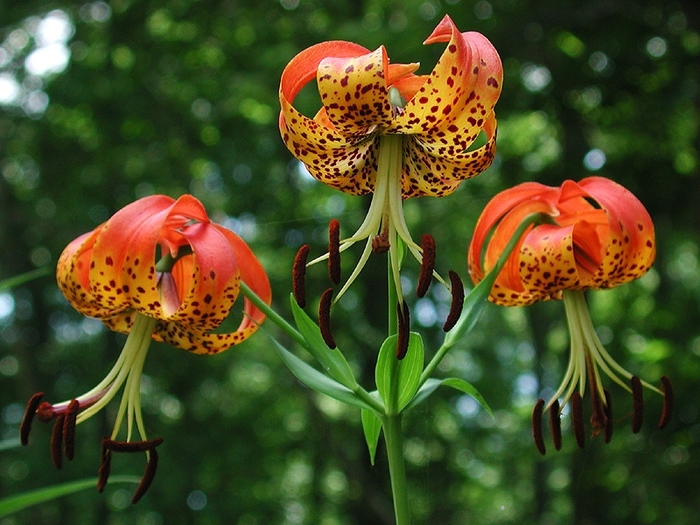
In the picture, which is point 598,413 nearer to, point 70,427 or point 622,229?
point 622,229

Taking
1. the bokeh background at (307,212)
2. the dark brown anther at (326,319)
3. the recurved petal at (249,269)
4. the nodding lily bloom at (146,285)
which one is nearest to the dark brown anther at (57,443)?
the nodding lily bloom at (146,285)

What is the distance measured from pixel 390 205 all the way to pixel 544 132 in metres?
3.66

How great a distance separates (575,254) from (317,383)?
42cm

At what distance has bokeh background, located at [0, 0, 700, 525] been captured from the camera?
3410 mm

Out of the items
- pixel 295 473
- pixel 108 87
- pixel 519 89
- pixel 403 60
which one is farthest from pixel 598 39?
pixel 295 473

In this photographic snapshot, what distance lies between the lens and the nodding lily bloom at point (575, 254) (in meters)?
1.06

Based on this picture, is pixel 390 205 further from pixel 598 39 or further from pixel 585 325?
pixel 598 39

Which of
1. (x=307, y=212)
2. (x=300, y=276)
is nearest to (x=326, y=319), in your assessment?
(x=300, y=276)

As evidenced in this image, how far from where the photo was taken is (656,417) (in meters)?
3.14

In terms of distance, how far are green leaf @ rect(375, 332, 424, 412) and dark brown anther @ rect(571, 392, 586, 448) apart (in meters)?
0.23

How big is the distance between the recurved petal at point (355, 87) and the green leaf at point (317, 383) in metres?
0.28

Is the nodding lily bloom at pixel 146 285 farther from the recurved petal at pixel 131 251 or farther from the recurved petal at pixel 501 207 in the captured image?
the recurved petal at pixel 501 207

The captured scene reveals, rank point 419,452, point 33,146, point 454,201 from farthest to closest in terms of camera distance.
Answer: point 33,146 → point 454,201 → point 419,452

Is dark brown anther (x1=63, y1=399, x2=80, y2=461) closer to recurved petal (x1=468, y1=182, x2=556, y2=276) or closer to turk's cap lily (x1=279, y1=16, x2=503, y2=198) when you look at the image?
turk's cap lily (x1=279, y1=16, x2=503, y2=198)
